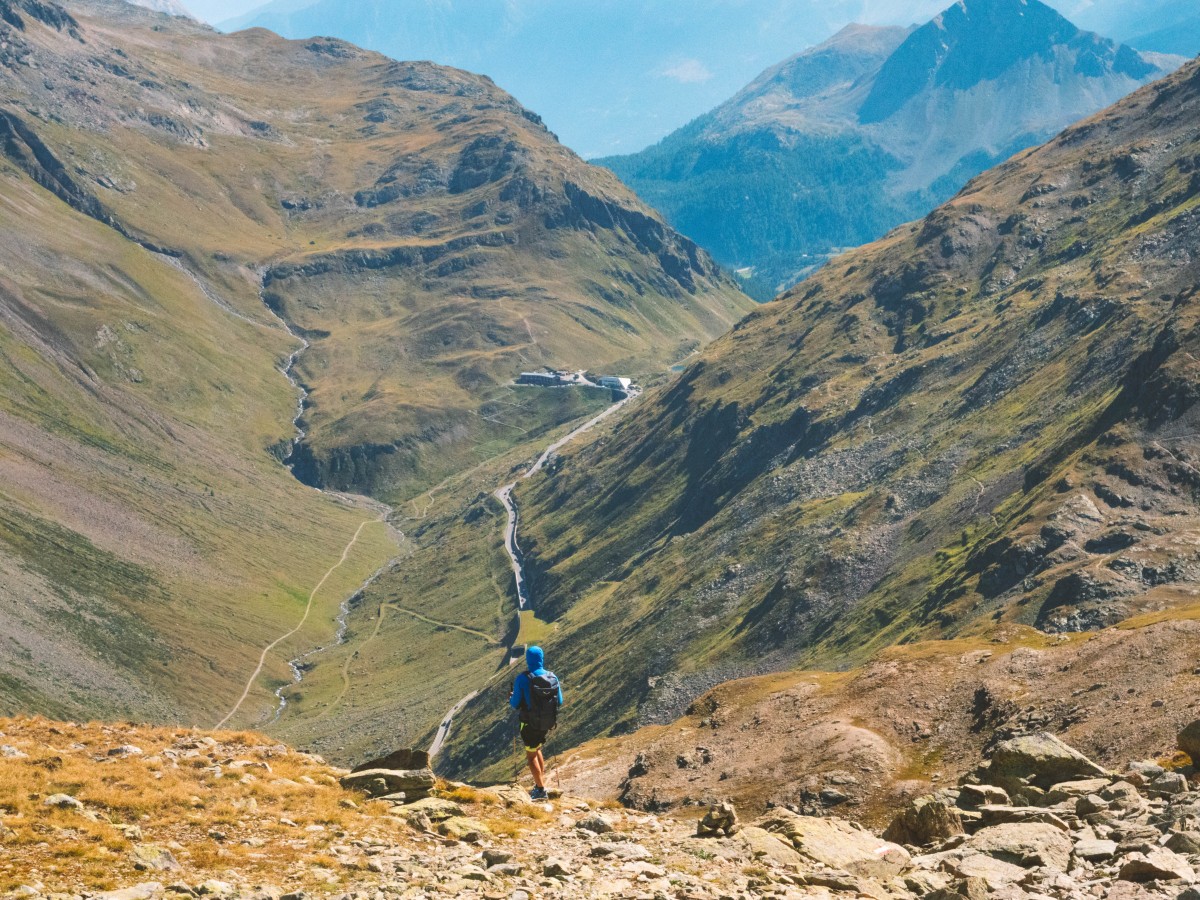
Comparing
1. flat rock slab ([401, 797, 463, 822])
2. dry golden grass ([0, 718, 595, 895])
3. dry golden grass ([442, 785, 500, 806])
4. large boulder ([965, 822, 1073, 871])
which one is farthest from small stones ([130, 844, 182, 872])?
large boulder ([965, 822, 1073, 871])

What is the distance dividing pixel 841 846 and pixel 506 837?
12.2 metres

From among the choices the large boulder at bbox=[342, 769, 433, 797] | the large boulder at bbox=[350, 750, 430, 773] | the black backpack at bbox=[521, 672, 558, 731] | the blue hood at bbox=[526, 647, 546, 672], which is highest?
the blue hood at bbox=[526, 647, 546, 672]

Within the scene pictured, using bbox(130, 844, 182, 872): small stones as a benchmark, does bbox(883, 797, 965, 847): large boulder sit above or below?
below

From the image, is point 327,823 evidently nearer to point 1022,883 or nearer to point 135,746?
point 135,746

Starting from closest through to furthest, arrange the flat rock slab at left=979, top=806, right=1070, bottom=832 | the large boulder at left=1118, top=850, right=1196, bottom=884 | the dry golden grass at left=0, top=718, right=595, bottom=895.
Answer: the large boulder at left=1118, top=850, right=1196, bottom=884
the dry golden grass at left=0, top=718, right=595, bottom=895
the flat rock slab at left=979, top=806, right=1070, bottom=832

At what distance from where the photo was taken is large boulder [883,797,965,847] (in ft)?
138

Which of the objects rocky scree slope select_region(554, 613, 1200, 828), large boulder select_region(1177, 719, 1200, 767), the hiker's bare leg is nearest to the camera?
large boulder select_region(1177, 719, 1200, 767)

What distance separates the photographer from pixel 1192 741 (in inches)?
1826

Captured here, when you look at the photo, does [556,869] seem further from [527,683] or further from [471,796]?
[527,683]

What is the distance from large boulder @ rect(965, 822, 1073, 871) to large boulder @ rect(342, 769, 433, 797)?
65.9ft

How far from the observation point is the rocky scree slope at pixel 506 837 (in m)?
32.4

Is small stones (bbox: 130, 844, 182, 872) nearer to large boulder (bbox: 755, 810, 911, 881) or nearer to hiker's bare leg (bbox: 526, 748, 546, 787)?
hiker's bare leg (bbox: 526, 748, 546, 787)

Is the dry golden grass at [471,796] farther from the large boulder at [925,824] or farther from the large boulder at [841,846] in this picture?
the large boulder at [925,824]

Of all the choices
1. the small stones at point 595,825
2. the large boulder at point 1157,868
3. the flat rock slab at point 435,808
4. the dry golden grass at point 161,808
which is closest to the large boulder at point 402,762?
the dry golden grass at point 161,808
